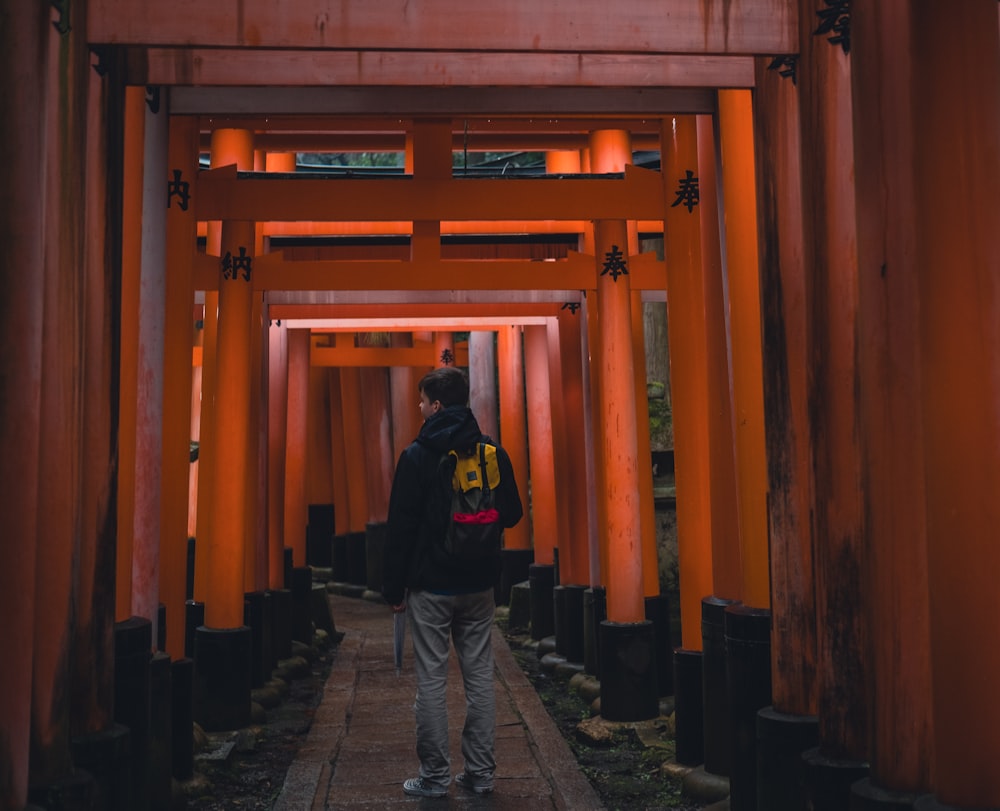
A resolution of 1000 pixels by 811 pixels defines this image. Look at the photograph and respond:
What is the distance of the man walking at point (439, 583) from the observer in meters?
4.77

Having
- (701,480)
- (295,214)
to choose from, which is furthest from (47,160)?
(701,480)

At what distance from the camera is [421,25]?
3627 millimetres

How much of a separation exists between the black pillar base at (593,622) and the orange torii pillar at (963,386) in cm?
577

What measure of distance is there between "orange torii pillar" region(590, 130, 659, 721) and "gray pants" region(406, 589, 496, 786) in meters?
2.18

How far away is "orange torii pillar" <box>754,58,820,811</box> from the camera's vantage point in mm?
3814

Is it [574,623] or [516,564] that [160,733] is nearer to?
[574,623]

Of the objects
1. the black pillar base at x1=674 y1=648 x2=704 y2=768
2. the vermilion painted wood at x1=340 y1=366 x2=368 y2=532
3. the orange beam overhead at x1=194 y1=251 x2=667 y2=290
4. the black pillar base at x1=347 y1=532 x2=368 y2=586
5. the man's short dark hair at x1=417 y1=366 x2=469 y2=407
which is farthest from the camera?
the black pillar base at x1=347 y1=532 x2=368 y2=586

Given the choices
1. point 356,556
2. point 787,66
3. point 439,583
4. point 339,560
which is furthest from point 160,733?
point 339,560

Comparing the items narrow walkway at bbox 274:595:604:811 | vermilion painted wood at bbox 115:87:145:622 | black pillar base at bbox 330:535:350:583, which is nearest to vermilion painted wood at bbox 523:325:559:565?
narrow walkway at bbox 274:595:604:811

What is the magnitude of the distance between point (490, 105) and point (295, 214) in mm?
2000

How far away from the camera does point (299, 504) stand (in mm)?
13141

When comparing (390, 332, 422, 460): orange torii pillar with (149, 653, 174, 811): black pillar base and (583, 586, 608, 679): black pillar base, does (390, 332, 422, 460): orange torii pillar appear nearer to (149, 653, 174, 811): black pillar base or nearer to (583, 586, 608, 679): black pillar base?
(583, 586, 608, 679): black pillar base

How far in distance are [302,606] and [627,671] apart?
521 centimetres

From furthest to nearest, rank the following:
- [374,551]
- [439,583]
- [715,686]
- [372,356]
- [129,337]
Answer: [374,551] → [372,356] → [715,686] → [439,583] → [129,337]
